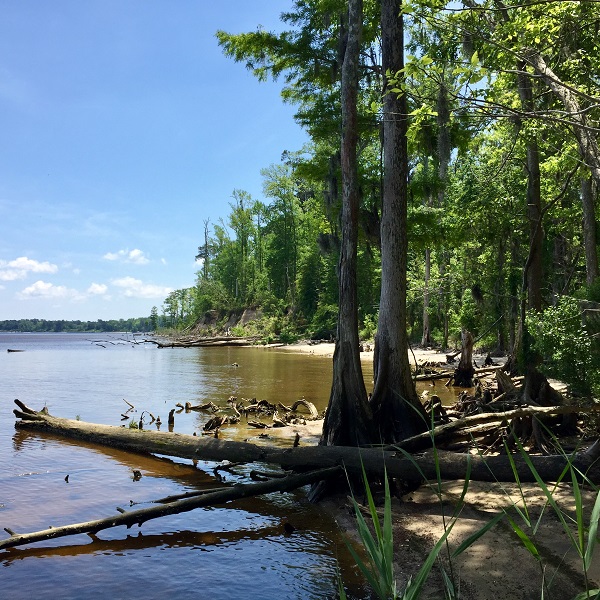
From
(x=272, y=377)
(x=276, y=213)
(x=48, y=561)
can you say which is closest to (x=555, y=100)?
(x=48, y=561)

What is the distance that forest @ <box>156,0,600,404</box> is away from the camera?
321 inches

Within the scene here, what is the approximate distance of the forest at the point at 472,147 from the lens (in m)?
8.15

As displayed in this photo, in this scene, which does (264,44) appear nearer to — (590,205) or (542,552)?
(590,205)

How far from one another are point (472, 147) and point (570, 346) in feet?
51.7

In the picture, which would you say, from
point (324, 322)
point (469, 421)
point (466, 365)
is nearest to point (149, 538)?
point (469, 421)

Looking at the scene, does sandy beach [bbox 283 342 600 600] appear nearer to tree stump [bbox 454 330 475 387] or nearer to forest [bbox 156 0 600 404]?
forest [bbox 156 0 600 404]

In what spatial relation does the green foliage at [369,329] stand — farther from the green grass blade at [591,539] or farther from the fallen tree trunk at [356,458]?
the green grass blade at [591,539]

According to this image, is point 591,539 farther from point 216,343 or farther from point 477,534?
point 216,343

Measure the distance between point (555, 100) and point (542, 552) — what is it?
31.5 feet

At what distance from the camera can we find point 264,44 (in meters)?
14.0

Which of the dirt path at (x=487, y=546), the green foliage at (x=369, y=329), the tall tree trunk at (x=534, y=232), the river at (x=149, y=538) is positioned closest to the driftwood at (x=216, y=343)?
the green foliage at (x=369, y=329)

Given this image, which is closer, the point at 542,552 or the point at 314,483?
the point at 542,552

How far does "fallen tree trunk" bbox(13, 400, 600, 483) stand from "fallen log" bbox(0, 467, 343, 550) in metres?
0.33

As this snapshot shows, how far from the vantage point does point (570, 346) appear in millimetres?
8250
